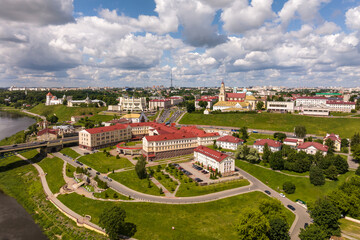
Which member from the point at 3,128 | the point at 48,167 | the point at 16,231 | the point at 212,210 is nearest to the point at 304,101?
the point at 212,210

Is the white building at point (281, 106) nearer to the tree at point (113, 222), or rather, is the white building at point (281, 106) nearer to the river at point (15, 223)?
the tree at point (113, 222)

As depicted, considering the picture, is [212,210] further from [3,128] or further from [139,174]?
[3,128]

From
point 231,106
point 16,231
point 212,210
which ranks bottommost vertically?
point 16,231

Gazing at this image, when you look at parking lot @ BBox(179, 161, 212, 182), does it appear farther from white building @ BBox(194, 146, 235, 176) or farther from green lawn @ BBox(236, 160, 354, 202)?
green lawn @ BBox(236, 160, 354, 202)

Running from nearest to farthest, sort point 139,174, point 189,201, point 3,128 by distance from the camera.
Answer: point 189,201 < point 139,174 < point 3,128

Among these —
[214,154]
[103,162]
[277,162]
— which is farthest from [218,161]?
[103,162]

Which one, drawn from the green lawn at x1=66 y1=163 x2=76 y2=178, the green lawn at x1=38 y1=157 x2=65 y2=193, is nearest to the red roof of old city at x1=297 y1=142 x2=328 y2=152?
the green lawn at x1=66 y1=163 x2=76 y2=178
